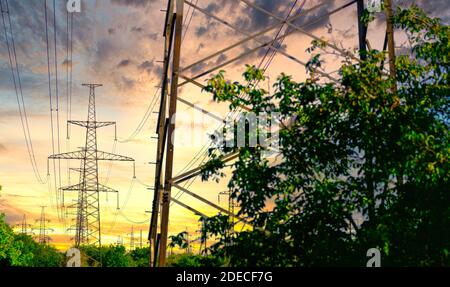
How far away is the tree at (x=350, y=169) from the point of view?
34.4 feet

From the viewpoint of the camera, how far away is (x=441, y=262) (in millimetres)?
10484

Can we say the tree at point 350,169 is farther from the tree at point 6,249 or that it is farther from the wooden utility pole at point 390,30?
the tree at point 6,249

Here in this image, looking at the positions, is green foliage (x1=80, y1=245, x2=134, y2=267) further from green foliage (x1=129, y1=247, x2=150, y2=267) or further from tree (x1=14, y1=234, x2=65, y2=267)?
green foliage (x1=129, y1=247, x2=150, y2=267)

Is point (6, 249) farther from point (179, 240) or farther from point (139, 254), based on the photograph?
point (139, 254)

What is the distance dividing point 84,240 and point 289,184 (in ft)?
247

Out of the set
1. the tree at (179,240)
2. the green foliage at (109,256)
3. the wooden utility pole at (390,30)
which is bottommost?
the tree at (179,240)

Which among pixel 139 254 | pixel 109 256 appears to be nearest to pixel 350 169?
pixel 109 256

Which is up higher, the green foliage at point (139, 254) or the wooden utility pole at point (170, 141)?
the green foliage at point (139, 254)

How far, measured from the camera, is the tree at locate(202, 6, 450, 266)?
1048 centimetres

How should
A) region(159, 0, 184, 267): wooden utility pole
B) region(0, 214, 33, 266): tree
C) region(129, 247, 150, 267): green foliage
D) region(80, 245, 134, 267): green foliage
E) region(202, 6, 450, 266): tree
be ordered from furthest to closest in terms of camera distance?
region(129, 247, 150, 267): green foliage → region(80, 245, 134, 267): green foliage → region(0, 214, 33, 266): tree → region(159, 0, 184, 267): wooden utility pole → region(202, 6, 450, 266): tree

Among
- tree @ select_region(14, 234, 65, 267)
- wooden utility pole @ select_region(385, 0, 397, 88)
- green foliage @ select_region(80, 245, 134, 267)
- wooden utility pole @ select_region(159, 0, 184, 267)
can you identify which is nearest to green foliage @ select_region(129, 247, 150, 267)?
green foliage @ select_region(80, 245, 134, 267)

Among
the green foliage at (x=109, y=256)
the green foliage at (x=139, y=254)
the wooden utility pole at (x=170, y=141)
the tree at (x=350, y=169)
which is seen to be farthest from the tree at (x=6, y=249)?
the green foliage at (x=139, y=254)

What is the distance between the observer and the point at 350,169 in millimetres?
11508
